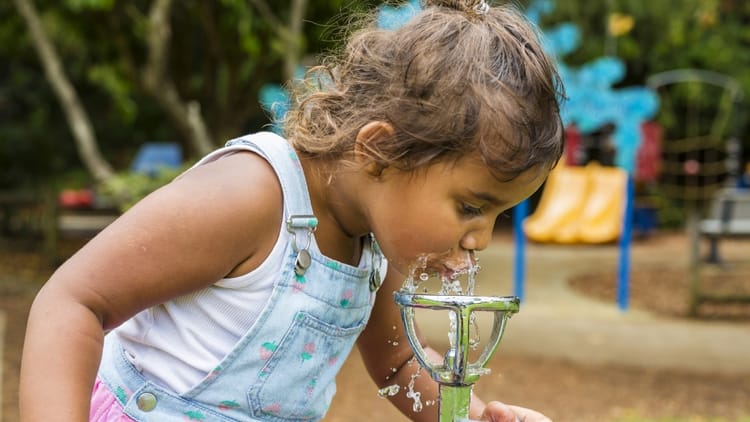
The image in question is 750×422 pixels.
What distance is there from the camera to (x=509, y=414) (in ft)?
4.06

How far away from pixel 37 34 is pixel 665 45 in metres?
8.27

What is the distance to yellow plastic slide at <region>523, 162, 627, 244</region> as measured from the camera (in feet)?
21.6

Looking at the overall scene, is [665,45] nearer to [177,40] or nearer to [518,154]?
[177,40]

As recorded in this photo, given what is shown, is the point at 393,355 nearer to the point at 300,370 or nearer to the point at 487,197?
the point at 300,370

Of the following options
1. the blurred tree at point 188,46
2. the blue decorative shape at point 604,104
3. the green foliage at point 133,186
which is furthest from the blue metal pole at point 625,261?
the green foliage at point 133,186

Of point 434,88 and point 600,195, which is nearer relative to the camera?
point 434,88

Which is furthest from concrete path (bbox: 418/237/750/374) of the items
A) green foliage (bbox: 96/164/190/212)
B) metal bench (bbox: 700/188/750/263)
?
green foliage (bbox: 96/164/190/212)

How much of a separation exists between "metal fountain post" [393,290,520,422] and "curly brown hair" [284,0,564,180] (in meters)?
0.20

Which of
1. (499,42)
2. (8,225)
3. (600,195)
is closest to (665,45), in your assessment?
(600,195)

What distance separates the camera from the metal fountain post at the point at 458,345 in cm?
99

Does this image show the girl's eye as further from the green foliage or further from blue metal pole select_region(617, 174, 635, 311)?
blue metal pole select_region(617, 174, 635, 311)

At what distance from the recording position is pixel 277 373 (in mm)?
1272

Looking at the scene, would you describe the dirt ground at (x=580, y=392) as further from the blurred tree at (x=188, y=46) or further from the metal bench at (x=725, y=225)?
the metal bench at (x=725, y=225)

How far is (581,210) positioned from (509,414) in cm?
633
